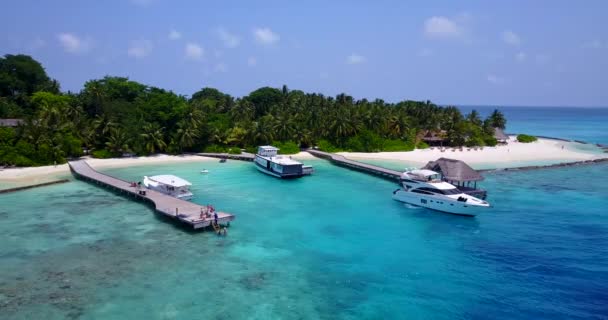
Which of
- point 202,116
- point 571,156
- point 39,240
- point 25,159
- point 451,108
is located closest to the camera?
point 39,240

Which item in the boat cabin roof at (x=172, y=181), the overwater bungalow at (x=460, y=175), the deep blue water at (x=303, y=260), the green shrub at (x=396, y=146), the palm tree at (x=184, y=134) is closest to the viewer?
the deep blue water at (x=303, y=260)

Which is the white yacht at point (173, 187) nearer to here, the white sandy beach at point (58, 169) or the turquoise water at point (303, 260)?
the turquoise water at point (303, 260)

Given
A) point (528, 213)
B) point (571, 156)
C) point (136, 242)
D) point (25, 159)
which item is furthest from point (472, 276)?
point (571, 156)

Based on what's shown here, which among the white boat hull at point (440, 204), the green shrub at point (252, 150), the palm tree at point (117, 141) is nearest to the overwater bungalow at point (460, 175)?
the white boat hull at point (440, 204)

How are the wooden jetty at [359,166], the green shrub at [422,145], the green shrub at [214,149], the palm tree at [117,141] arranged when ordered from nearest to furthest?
1. the wooden jetty at [359,166]
2. the palm tree at [117,141]
3. the green shrub at [214,149]
4. the green shrub at [422,145]

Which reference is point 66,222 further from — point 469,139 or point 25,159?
point 469,139

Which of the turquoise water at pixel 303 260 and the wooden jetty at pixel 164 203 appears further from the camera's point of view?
the wooden jetty at pixel 164 203
